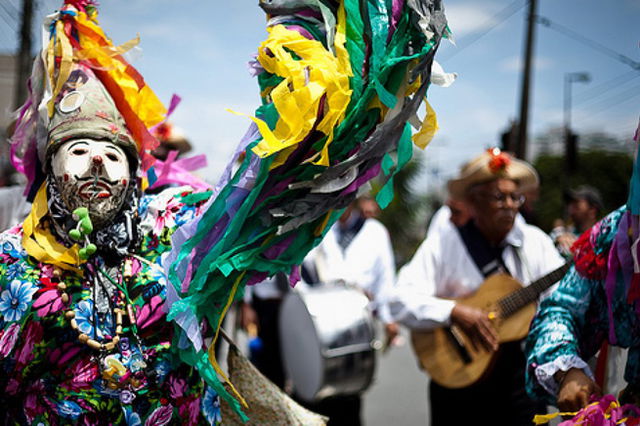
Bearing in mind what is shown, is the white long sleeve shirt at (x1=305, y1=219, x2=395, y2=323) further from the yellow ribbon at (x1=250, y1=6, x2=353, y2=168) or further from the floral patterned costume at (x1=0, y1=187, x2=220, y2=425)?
the yellow ribbon at (x1=250, y1=6, x2=353, y2=168)

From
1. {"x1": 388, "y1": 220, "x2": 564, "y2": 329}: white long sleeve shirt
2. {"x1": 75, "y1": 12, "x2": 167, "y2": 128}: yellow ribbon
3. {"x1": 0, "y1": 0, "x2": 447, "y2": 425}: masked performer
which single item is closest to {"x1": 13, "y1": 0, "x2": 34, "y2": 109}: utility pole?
{"x1": 388, "y1": 220, "x2": 564, "y2": 329}: white long sleeve shirt

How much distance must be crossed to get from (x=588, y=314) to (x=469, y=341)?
1.55 metres

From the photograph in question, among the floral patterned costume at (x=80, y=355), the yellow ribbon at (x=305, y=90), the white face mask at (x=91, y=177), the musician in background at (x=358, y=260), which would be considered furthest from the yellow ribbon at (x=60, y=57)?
the musician in background at (x=358, y=260)

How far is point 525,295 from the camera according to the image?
3652 mm

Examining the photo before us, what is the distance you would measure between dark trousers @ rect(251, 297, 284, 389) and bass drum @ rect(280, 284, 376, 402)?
1.96 ft

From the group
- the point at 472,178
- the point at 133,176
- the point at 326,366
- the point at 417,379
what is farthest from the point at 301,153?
the point at 417,379

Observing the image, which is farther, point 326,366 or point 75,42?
point 326,366

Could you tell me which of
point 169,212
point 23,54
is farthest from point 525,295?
point 23,54

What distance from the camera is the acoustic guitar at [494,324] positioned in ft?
11.9

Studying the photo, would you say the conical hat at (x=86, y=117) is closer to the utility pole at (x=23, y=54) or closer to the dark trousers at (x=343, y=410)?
the dark trousers at (x=343, y=410)

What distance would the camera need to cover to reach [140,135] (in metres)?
2.42

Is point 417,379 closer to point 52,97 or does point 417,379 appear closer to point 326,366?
point 326,366

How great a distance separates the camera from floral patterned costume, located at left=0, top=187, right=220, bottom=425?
2.10 metres

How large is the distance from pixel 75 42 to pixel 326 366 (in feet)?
8.50
